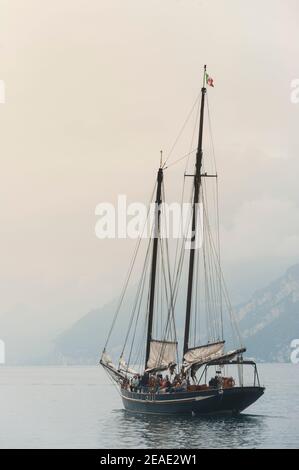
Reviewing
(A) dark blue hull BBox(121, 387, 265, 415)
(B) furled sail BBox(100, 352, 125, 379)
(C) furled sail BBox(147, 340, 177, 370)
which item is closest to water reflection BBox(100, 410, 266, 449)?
(A) dark blue hull BBox(121, 387, 265, 415)

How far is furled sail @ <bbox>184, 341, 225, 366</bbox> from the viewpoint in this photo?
9525cm

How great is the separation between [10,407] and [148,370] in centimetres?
5044

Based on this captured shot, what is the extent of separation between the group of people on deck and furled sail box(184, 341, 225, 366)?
2.02 m

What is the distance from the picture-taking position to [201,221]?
101 meters

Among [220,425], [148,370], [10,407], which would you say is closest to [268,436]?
[220,425]

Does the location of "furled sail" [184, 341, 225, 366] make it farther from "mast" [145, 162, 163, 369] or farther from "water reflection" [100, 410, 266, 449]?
"mast" [145, 162, 163, 369]

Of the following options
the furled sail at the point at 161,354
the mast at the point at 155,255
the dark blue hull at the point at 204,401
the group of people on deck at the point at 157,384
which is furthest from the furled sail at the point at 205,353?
the mast at the point at 155,255

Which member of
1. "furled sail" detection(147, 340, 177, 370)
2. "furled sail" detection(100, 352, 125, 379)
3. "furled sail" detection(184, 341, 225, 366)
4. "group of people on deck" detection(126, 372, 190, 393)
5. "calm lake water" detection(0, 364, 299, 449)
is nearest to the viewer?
"calm lake water" detection(0, 364, 299, 449)

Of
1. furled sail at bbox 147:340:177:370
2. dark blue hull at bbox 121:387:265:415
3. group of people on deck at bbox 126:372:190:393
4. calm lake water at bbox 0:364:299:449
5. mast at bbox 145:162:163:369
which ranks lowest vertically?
calm lake water at bbox 0:364:299:449

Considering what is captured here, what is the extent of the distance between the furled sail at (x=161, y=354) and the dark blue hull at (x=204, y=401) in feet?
18.0

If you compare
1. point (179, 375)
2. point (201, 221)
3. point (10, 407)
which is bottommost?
point (10, 407)

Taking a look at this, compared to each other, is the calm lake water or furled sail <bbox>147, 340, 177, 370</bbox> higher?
furled sail <bbox>147, 340, 177, 370</bbox>

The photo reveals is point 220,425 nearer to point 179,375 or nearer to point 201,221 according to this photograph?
point 179,375

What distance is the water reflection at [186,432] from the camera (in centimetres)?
7744
